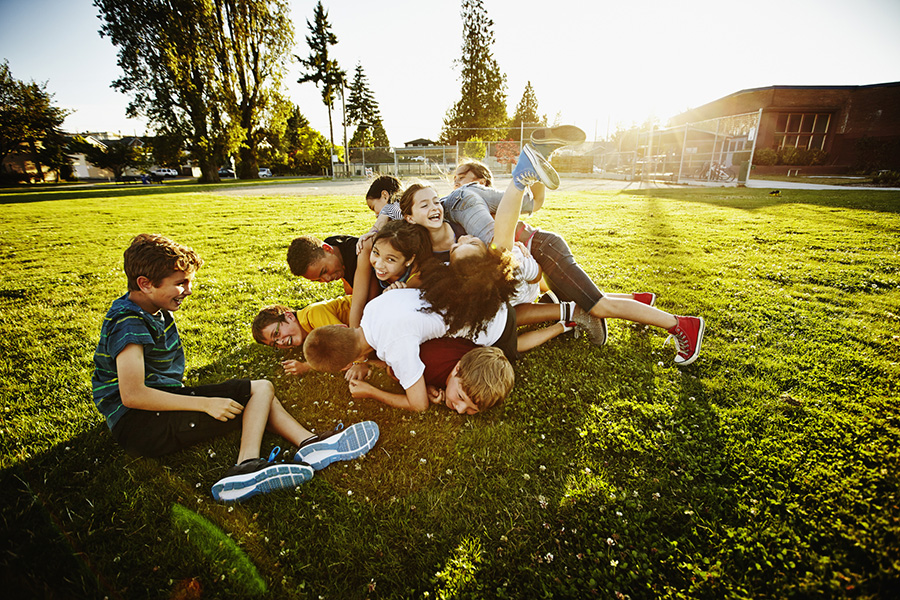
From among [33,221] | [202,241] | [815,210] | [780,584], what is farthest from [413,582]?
[33,221]

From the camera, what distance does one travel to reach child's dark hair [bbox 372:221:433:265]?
3637 mm

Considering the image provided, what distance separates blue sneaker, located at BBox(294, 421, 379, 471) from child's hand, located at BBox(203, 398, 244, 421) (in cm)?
55

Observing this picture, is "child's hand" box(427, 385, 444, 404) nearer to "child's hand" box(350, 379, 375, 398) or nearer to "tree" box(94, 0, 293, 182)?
"child's hand" box(350, 379, 375, 398)

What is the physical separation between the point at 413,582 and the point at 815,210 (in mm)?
16238

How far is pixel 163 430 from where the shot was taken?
269cm

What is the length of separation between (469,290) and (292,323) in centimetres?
202

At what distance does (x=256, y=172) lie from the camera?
40375 millimetres

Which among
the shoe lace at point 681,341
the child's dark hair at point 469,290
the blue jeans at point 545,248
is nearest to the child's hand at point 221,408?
the child's dark hair at point 469,290

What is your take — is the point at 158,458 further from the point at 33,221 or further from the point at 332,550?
the point at 33,221

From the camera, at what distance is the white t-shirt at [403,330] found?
2979 mm

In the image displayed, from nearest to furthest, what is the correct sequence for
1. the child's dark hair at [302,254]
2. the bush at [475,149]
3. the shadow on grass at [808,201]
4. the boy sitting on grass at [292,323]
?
the boy sitting on grass at [292,323] → the child's dark hair at [302,254] → the shadow on grass at [808,201] → the bush at [475,149]

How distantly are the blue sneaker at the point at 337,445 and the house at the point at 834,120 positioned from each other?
3432cm

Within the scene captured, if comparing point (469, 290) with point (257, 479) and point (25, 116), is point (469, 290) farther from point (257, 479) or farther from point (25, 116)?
point (25, 116)

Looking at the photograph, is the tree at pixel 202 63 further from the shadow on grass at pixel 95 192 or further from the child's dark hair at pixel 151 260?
the child's dark hair at pixel 151 260
